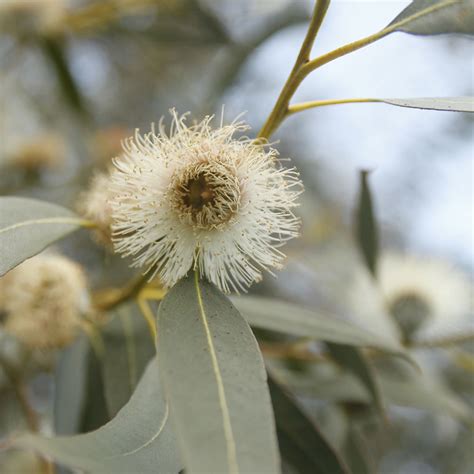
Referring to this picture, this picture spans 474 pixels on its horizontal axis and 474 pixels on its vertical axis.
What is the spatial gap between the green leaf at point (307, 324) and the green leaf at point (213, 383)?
0.88 feet

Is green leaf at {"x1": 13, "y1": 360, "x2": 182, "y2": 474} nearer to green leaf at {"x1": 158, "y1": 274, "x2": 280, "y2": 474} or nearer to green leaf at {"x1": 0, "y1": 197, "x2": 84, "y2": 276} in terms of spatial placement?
green leaf at {"x1": 158, "y1": 274, "x2": 280, "y2": 474}

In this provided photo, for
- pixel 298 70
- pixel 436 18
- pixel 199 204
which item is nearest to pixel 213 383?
pixel 199 204

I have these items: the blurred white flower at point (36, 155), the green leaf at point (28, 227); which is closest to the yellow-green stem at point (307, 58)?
the green leaf at point (28, 227)

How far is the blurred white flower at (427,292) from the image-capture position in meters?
1.76

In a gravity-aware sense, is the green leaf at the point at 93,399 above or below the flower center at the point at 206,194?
below

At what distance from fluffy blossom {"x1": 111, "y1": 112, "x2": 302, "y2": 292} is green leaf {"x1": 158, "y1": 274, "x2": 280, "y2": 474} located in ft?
0.16

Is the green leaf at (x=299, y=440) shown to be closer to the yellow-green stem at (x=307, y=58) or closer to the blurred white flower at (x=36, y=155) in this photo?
the yellow-green stem at (x=307, y=58)

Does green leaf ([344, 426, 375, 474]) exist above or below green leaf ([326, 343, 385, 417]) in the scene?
below

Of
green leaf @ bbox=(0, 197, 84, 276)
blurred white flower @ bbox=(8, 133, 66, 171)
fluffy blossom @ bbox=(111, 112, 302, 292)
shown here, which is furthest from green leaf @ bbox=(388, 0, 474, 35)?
blurred white flower @ bbox=(8, 133, 66, 171)

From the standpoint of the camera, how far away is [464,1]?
0.86 m

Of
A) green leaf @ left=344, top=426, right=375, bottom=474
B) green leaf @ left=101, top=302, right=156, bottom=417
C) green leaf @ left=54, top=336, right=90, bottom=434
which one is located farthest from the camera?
green leaf @ left=344, top=426, right=375, bottom=474

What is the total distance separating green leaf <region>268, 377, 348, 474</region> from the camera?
3.28 feet

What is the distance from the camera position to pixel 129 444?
72cm

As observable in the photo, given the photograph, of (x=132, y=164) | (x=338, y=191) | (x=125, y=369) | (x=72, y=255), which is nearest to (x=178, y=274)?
(x=132, y=164)
